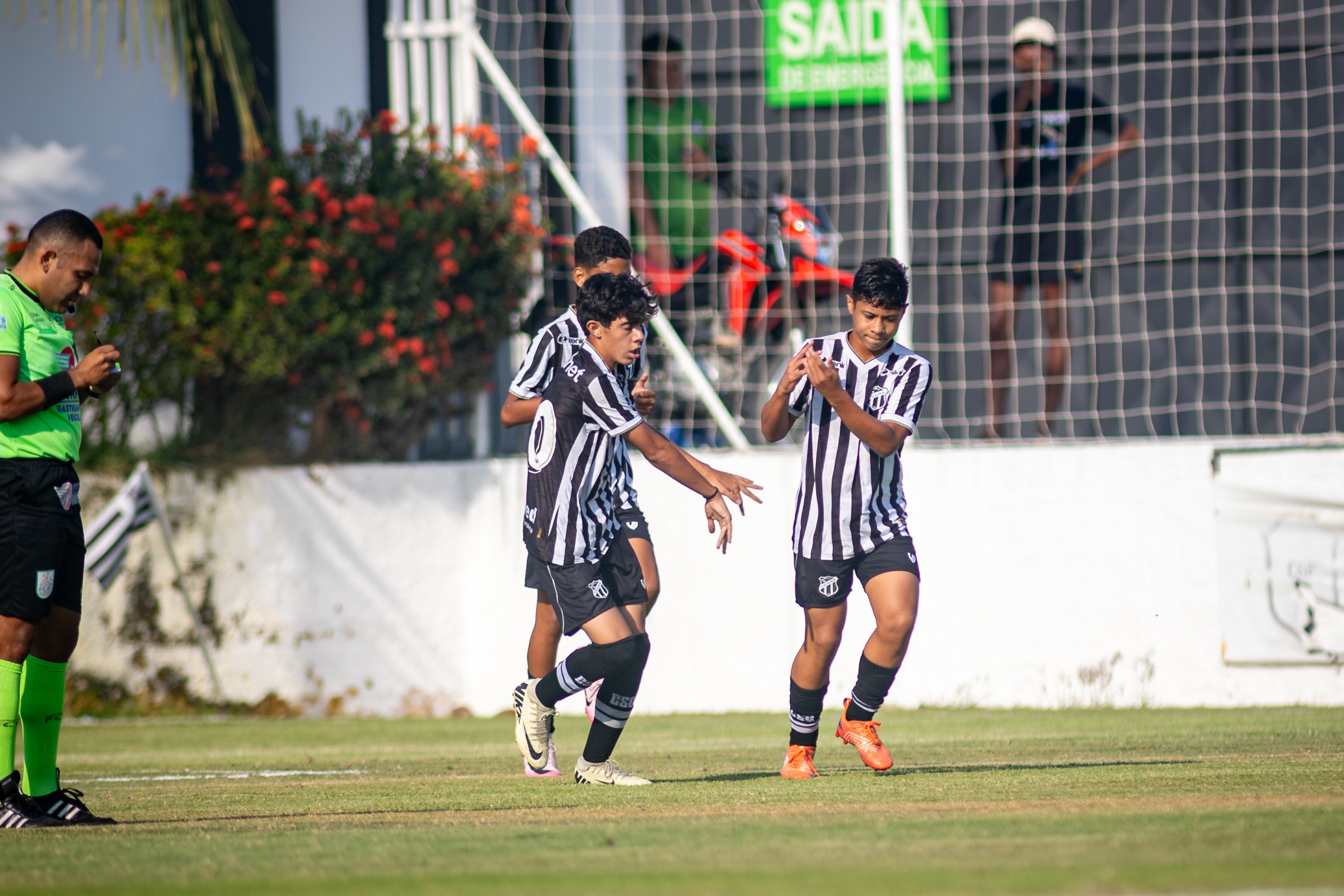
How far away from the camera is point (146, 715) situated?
928 cm

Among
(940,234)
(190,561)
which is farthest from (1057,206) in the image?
(190,561)

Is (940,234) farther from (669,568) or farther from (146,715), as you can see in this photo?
(146,715)

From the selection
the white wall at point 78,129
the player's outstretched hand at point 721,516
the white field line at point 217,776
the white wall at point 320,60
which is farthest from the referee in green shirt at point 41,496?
the white wall at point 78,129

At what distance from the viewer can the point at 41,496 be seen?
4598mm

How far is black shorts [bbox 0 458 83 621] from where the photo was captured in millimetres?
4527

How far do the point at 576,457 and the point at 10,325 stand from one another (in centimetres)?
188

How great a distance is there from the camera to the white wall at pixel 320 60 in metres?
11.2

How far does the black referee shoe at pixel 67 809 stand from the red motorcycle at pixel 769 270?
6112 mm

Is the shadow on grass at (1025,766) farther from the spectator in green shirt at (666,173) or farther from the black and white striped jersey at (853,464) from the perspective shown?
the spectator in green shirt at (666,173)

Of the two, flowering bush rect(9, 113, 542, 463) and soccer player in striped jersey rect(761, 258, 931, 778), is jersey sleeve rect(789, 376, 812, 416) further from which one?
flowering bush rect(9, 113, 542, 463)

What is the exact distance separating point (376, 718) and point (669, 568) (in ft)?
6.51

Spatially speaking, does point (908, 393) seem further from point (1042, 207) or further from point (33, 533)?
point (1042, 207)

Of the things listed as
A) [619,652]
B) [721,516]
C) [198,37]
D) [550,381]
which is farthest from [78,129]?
[721,516]

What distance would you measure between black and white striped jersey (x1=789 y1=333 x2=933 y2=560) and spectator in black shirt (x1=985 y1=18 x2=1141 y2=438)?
3.77 metres
